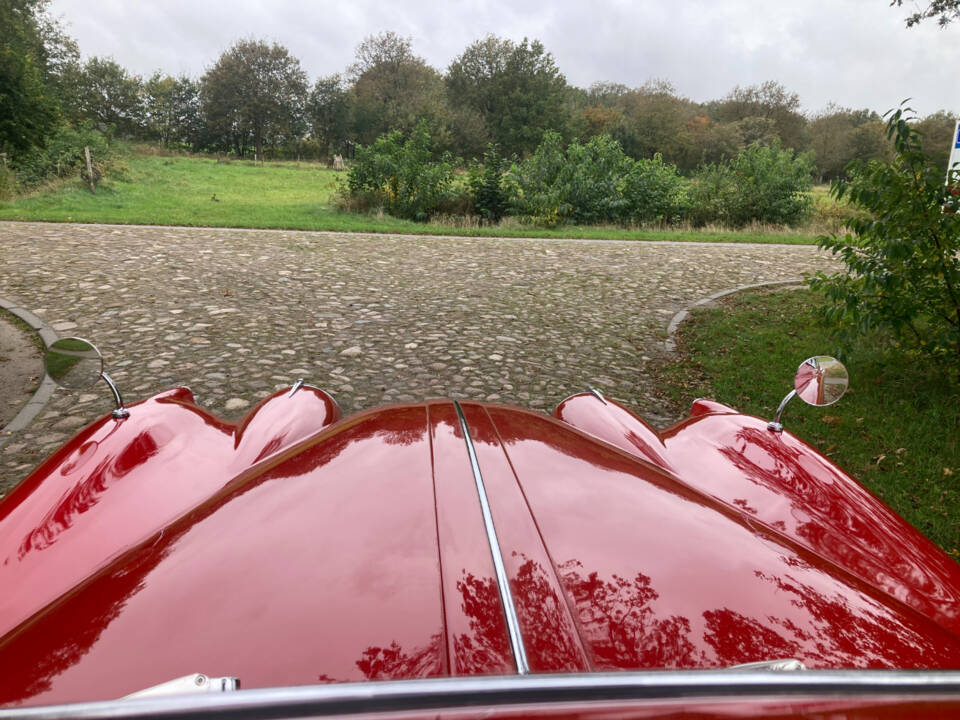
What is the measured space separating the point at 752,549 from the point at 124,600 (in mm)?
1446

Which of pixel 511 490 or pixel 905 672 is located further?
pixel 511 490

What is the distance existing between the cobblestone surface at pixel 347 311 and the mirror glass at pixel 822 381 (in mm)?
2322

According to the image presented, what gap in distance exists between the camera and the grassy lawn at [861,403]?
383 cm

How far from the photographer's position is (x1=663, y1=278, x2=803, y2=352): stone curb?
6593 millimetres

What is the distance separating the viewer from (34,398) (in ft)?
15.2

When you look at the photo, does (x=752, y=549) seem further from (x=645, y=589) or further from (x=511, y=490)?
(x=511, y=490)

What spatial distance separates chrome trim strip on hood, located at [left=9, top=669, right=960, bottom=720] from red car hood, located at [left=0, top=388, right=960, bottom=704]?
144 mm

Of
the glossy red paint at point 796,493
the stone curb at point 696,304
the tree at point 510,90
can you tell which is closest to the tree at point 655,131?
the tree at point 510,90

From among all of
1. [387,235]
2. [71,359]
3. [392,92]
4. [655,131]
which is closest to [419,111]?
[392,92]

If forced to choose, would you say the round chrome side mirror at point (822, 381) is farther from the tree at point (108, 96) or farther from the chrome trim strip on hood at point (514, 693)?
the tree at point (108, 96)

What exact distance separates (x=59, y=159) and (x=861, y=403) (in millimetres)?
22482

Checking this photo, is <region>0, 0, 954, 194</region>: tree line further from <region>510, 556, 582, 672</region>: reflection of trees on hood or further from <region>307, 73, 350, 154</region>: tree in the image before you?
<region>510, 556, 582, 672</region>: reflection of trees on hood

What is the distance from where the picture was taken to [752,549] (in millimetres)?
1453

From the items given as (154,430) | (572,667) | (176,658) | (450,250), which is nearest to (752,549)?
(572,667)
